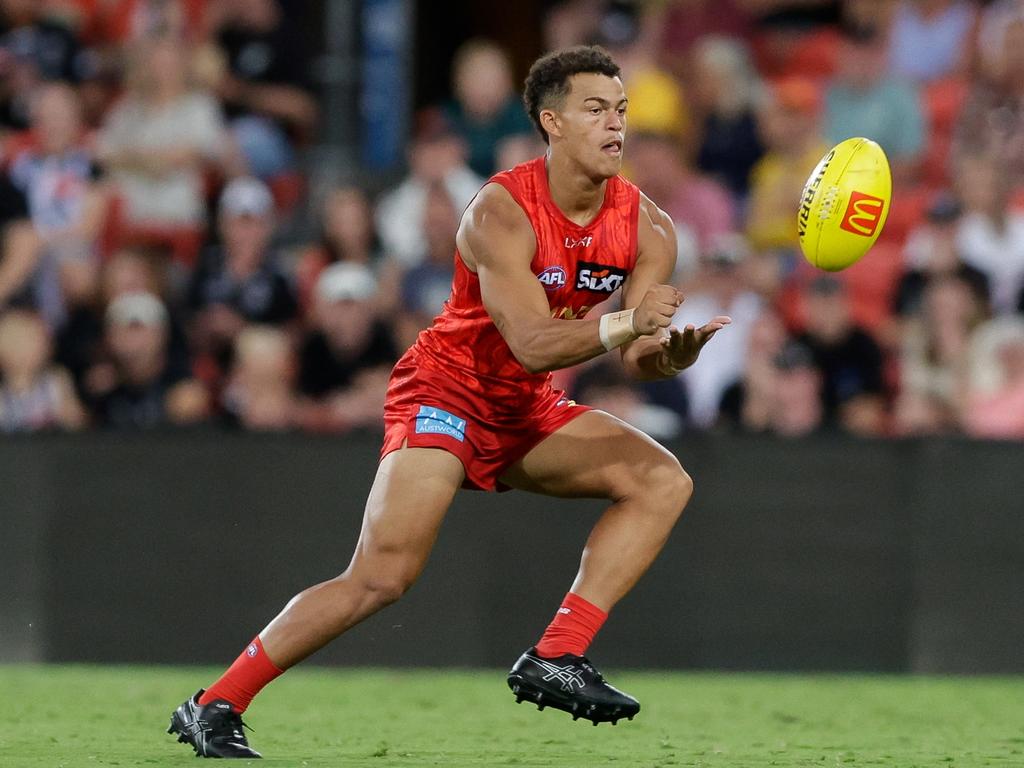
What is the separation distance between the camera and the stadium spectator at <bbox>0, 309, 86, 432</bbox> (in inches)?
405

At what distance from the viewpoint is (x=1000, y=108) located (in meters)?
11.3

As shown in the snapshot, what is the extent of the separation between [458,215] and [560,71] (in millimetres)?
5122

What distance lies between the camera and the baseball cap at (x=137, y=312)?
10.6m

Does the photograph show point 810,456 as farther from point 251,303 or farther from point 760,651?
point 251,303

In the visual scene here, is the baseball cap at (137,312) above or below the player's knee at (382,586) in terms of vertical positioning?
above

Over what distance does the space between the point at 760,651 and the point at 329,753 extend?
11.7ft

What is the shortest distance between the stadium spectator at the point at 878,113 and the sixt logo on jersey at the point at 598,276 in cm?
582

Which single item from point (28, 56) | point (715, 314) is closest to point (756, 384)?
point (715, 314)

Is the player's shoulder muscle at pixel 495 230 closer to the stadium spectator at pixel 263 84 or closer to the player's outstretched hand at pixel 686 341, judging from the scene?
the player's outstretched hand at pixel 686 341

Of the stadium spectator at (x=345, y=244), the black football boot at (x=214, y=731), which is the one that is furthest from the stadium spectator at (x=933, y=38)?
the black football boot at (x=214, y=731)

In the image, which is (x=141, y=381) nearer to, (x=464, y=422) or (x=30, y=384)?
(x=30, y=384)

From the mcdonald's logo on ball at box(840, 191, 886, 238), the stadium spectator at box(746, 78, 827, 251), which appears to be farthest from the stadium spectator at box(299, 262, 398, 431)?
the mcdonald's logo on ball at box(840, 191, 886, 238)

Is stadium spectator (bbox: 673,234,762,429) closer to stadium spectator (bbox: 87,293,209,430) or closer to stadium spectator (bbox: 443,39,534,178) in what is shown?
stadium spectator (bbox: 443,39,534,178)

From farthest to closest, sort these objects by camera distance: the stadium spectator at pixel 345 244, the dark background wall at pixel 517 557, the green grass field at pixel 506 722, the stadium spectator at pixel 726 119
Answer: the stadium spectator at pixel 726 119 → the stadium spectator at pixel 345 244 → the dark background wall at pixel 517 557 → the green grass field at pixel 506 722
